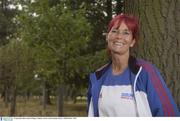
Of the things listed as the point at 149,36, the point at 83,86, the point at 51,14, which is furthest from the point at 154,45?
the point at 83,86

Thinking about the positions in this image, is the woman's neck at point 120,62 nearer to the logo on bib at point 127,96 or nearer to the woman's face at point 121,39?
the woman's face at point 121,39

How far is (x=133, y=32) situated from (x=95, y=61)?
18476mm

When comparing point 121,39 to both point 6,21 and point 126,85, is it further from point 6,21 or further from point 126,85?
point 6,21

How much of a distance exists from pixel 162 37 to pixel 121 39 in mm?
1338

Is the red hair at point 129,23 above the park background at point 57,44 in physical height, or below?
above

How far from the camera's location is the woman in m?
3.40

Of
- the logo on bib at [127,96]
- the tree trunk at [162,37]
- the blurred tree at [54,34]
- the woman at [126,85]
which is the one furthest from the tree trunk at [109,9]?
the logo on bib at [127,96]

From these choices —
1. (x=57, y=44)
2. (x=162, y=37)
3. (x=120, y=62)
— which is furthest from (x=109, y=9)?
(x=120, y=62)

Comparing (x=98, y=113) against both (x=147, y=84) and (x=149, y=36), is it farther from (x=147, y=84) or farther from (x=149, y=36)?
(x=149, y=36)

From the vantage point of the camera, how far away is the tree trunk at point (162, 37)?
4.71m

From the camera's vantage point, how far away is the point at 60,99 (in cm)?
2491

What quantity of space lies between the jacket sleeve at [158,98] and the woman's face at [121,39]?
31 cm

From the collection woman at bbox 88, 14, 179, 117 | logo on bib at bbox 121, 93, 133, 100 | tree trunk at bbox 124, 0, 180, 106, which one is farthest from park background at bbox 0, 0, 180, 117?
logo on bib at bbox 121, 93, 133, 100

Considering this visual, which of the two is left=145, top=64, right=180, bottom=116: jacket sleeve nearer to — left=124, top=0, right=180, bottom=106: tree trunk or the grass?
→ left=124, top=0, right=180, bottom=106: tree trunk
